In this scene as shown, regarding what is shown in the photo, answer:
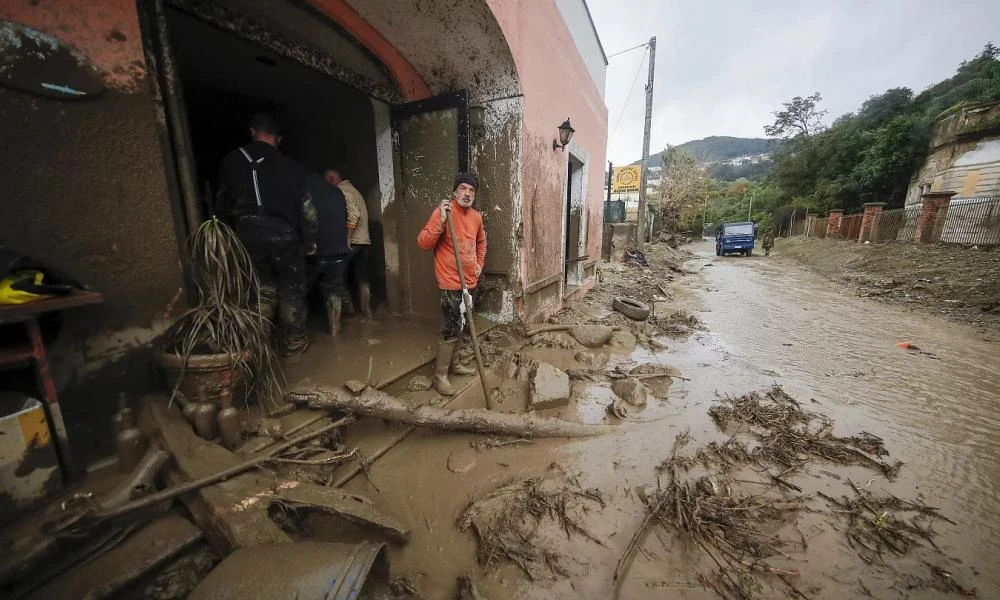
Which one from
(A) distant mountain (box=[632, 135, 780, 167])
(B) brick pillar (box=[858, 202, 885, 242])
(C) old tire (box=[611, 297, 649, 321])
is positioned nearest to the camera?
(C) old tire (box=[611, 297, 649, 321])

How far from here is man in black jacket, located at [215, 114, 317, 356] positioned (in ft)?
9.53

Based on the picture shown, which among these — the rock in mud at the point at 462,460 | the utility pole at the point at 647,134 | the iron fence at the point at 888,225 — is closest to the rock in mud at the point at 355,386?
the rock in mud at the point at 462,460

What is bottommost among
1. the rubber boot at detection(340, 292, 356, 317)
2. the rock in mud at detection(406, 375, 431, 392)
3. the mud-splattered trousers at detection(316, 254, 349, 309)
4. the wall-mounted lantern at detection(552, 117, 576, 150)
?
the rock in mud at detection(406, 375, 431, 392)

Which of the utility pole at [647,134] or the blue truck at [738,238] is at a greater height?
the utility pole at [647,134]

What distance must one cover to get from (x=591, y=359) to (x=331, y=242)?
3169 millimetres

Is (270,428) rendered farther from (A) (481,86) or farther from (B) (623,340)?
(B) (623,340)

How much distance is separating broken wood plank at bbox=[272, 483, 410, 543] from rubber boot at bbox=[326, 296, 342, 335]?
2413mm

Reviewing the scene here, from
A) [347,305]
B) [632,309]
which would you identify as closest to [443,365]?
[347,305]

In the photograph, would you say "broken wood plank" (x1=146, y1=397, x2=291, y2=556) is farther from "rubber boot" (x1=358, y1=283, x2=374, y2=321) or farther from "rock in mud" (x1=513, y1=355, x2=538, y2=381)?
"rubber boot" (x1=358, y1=283, x2=374, y2=321)

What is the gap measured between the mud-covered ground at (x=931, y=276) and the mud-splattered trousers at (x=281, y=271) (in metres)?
9.27

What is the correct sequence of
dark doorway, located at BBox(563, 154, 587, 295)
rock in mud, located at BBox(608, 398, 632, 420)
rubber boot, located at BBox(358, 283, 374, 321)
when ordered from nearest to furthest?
rock in mud, located at BBox(608, 398, 632, 420)
rubber boot, located at BBox(358, 283, 374, 321)
dark doorway, located at BBox(563, 154, 587, 295)

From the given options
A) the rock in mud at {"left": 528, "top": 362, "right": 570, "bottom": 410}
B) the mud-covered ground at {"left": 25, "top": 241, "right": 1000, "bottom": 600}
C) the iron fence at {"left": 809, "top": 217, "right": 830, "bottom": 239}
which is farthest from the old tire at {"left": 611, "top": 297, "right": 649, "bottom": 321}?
the iron fence at {"left": 809, "top": 217, "right": 830, "bottom": 239}

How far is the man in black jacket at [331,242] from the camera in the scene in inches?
135

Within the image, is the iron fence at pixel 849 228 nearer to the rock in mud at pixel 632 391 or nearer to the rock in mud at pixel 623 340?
the rock in mud at pixel 623 340
